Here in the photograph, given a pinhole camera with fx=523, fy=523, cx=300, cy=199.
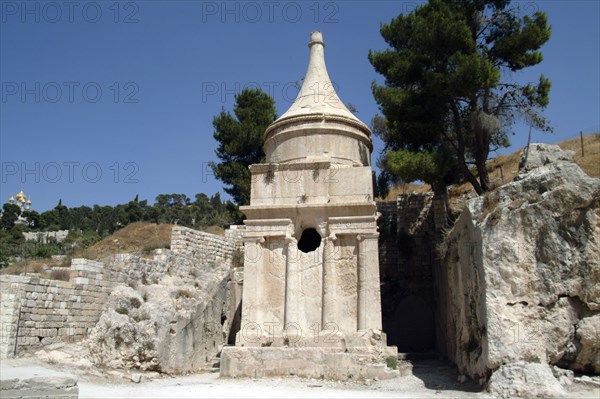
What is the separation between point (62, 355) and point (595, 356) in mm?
10365

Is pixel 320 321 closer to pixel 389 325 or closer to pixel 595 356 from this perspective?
pixel 595 356

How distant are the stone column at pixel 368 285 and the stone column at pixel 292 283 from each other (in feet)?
4.97

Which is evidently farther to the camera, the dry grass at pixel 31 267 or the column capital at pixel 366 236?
the dry grass at pixel 31 267

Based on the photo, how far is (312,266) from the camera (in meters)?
13.0

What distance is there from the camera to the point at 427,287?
19078 mm

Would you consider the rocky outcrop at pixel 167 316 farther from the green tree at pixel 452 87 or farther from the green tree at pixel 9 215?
the green tree at pixel 9 215

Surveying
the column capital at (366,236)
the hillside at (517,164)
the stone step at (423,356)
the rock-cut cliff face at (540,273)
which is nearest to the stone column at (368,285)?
the column capital at (366,236)

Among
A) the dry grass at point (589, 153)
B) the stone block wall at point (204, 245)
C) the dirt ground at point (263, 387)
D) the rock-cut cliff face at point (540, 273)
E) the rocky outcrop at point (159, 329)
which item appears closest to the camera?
the rock-cut cliff face at point (540, 273)

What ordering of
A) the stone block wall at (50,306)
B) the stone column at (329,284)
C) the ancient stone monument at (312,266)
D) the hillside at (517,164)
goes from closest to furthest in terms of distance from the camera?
the stone block wall at (50,306) < the ancient stone monument at (312,266) < the stone column at (329,284) < the hillside at (517,164)

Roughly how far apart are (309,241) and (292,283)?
2058 mm

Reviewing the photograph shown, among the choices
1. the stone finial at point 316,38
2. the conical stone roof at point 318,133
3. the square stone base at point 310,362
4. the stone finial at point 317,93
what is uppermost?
the stone finial at point 316,38

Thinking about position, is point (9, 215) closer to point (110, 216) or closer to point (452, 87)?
point (110, 216)

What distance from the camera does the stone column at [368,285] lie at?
1210cm

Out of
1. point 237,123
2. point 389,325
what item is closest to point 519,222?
point 389,325
